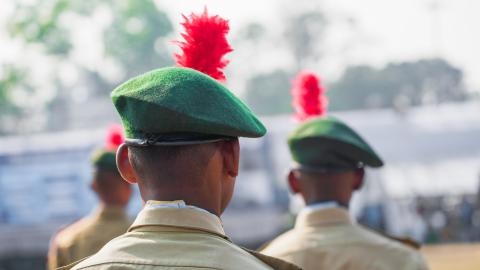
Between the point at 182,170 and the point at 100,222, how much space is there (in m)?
3.07

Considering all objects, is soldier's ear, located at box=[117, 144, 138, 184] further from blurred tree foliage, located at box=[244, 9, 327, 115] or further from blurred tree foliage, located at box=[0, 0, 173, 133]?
blurred tree foliage, located at box=[244, 9, 327, 115]

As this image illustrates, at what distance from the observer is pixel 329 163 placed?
143 inches

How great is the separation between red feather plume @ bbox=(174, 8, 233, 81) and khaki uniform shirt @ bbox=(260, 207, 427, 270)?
4.28 ft

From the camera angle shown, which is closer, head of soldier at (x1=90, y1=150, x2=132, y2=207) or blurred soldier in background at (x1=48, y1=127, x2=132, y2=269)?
blurred soldier in background at (x1=48, y1=127, x2=132, y2=269)

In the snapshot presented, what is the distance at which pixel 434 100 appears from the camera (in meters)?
44.4

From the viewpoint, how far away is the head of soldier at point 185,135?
2.07 m

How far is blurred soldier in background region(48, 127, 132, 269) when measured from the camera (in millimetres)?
4898

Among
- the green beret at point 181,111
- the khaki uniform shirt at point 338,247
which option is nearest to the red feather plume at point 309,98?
the khaki uniform shirt at point 338,247

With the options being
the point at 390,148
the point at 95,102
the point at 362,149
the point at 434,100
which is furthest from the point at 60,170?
the point at 434,100

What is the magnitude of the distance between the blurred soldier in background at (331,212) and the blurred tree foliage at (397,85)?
41.2 m

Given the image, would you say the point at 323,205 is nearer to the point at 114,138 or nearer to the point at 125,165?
the point at 125,165

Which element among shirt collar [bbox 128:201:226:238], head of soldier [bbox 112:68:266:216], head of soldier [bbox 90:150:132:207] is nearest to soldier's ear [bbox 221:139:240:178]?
head of soldier [bbox 112:68:266:216]

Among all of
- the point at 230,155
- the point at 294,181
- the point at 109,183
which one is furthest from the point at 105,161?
the point at 230,155

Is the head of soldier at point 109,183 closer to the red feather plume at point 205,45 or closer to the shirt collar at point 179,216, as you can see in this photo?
the red feather plume at point 205,45
